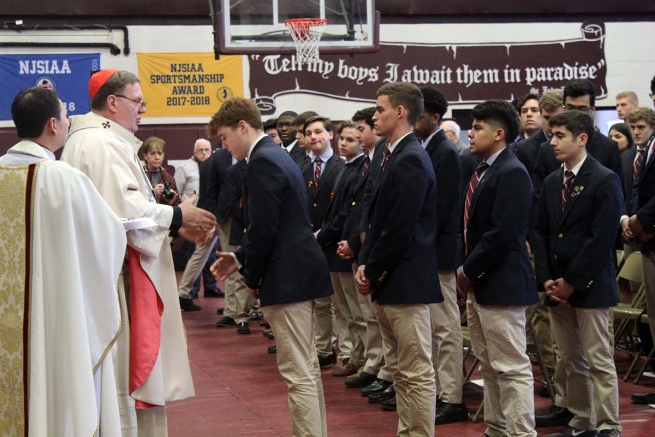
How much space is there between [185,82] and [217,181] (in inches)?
180

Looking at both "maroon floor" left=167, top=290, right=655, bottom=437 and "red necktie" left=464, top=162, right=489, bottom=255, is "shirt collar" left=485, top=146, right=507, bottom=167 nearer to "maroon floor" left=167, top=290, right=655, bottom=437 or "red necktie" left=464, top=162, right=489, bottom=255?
"red necktie" left=464, top=162, right=489, bottom=255

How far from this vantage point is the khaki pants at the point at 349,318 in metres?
7.21

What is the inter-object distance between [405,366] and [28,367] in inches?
74.8

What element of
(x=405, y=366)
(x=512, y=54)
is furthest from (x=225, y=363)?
(x=512, y=54)

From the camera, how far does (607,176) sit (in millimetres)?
5086

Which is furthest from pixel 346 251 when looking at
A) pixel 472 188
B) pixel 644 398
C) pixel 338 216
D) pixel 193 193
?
pixel 193 193

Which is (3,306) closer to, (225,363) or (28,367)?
(28,367)

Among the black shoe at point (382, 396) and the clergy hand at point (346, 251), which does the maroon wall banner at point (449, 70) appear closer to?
the clergy hand at point (346, 251)

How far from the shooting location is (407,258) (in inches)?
186

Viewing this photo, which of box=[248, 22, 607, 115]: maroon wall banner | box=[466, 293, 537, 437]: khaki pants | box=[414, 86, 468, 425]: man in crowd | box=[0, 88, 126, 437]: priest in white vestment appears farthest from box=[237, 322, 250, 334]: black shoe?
box=[248, 22, 607, 115]: maroon wall banner

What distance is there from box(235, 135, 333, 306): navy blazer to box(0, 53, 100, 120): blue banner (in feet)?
29.8

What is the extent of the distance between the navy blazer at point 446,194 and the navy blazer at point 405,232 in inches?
33.8

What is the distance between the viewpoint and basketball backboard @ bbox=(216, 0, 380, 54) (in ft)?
35.7

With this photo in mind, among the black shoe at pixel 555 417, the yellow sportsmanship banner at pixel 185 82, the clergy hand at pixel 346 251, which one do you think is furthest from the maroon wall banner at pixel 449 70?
the black shoe at pixel 555 417
